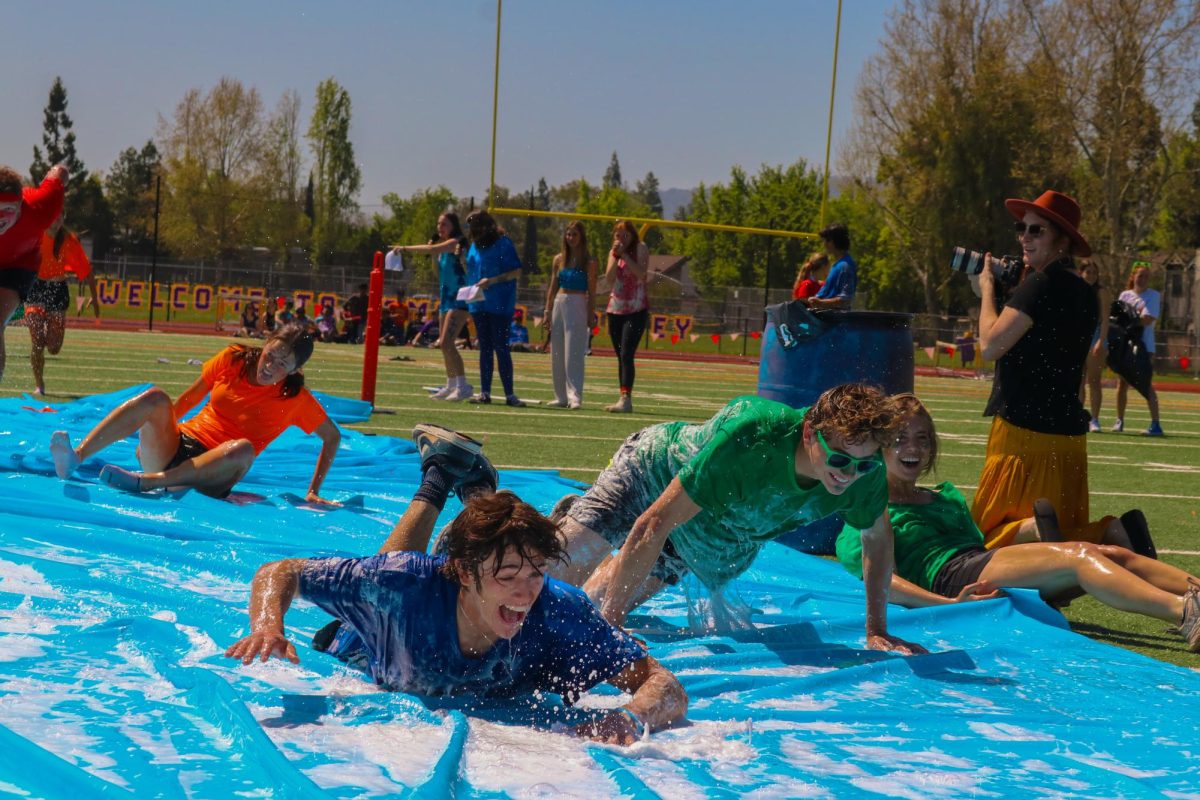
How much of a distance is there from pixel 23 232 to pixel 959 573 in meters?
6.71

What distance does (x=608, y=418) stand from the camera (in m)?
13.6

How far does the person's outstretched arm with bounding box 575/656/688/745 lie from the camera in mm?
3645

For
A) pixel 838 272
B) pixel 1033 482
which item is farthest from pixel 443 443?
pixel 838 272

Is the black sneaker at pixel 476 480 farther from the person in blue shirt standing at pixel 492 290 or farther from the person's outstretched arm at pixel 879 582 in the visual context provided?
the person in blue shirt standing at pixel 492 290

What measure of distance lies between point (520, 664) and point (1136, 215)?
48.2 meters

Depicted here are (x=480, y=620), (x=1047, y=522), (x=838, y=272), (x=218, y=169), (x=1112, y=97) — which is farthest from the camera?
(x=218, y=169)

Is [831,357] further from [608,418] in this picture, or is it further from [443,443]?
[608,418]

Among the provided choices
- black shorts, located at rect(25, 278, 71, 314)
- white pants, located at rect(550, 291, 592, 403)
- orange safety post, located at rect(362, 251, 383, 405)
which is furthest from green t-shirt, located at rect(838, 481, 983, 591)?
black shorts, located at rect(25, 278, 71, 314)

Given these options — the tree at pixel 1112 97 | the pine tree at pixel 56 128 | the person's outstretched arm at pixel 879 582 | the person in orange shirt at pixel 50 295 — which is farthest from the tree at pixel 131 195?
the person's outstretched arm at pixel 879 582

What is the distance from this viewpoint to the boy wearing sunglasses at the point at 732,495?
14.3ft

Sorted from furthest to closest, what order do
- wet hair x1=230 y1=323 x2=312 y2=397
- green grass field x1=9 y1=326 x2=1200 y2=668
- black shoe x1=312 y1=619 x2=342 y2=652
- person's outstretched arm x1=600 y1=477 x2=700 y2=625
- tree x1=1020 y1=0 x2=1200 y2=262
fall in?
tree x1=1020 y1=0 x2=1200 y2=262 → green grass field x1=9 y1=326 x2=1200 y2=668 → wet hair x1=230 y1=323 x2=312 y2=397 → person's outstretched arm x1=600 y1=477 x2=700 y2=625 → black shoe x1=312 y1=619 x2=342 y2=652

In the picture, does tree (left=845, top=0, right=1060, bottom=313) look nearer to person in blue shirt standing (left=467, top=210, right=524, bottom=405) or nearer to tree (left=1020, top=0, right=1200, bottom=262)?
tree (left=1020, top=0, right=1200, bottom=262)

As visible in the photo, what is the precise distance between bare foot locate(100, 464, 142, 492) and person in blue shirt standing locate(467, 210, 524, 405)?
285 inches

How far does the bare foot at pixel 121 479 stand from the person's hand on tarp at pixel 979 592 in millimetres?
4156
